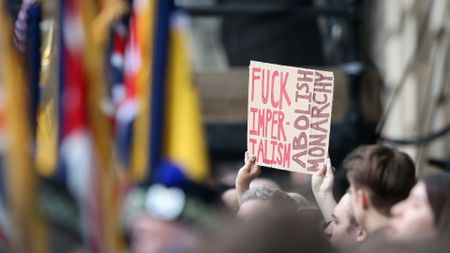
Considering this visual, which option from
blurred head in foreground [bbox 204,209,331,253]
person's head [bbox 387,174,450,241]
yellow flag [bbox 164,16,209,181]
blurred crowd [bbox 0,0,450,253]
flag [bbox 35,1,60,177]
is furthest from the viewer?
flag [bbox 35,1,60,177]

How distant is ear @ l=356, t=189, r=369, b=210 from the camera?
4719 mm

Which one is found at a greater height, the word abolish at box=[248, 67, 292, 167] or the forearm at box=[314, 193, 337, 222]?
the word abolish at box=[248, 67, 292, 167]

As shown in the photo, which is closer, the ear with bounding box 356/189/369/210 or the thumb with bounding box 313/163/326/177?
the thumb with bounding box 313/163/326/177

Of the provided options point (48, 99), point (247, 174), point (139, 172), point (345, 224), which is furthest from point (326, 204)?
point (48, 99)

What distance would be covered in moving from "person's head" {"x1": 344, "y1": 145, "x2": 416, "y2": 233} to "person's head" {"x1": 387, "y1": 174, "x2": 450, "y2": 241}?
0.15 m

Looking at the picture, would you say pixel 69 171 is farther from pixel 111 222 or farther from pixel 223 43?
pixel 223 43

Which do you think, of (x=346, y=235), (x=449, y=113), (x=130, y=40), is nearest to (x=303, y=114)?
(x=346, y=235)

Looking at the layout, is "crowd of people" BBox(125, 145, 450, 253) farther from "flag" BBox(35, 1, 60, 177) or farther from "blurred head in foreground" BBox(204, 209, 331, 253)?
"flag" BBox(35, 1, 60, 177)

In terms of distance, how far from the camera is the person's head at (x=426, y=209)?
4.45m

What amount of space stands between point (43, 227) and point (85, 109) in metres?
1.29

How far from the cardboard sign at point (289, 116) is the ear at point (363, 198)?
0.84 feet

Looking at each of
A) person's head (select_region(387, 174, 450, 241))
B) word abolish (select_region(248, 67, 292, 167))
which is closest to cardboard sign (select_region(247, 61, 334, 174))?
word abolish (select_region(248, 67, 292, 167))

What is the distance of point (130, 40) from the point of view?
7105 millimetres

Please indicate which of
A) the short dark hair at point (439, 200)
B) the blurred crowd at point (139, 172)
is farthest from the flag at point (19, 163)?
the short dark hair at point (439, 200)
